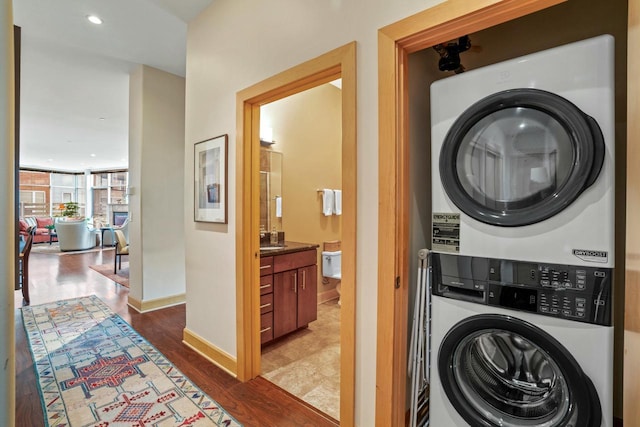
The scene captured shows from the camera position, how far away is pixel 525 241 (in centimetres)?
120

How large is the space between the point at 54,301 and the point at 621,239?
5.62 meters

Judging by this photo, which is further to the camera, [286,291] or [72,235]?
[72,235]

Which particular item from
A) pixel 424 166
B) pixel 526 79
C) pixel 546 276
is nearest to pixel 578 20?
pixel 526 79

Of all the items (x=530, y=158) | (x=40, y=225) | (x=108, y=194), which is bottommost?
(x=40, y=225)

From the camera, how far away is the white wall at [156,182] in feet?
12.0

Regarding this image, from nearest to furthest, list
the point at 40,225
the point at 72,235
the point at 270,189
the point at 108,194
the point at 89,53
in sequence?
the point at 89,53 < the point at 270,189 < the point at 72,235 < the point at 40,225 < the point at 108,194

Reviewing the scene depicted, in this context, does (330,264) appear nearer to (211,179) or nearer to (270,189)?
(270,189)

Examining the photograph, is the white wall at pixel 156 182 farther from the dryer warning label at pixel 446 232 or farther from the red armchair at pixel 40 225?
the red armchair at pixel 40 225

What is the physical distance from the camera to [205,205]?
8.36 ft

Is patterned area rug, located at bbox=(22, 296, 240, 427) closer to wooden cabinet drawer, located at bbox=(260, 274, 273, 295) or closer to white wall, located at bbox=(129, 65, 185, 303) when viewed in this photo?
white wall, located at bbox=(129, 65, 185, 303)

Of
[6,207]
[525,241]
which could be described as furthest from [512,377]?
[6,207]

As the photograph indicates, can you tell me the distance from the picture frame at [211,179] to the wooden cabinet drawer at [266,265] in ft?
1.64

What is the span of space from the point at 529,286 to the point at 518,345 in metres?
0.33

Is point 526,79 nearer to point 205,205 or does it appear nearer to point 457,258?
point 457,258
